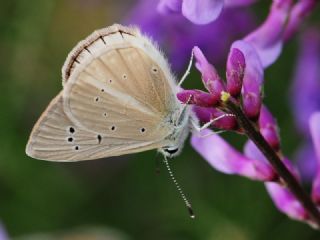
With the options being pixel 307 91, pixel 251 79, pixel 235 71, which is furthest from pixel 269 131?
pixel 307 91

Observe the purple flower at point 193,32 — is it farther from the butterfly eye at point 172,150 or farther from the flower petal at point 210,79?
the flower petal at point 210,79

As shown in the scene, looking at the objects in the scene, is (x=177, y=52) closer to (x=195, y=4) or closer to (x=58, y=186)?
(x=58, y=186)

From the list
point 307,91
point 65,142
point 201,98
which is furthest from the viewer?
point 307,91

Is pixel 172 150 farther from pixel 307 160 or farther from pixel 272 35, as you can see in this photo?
pixel 307 160

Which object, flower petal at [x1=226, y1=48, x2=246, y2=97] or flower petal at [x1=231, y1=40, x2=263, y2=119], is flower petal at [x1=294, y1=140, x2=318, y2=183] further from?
flower petal at [x1=226, y1=48, x2=246, y2=97]

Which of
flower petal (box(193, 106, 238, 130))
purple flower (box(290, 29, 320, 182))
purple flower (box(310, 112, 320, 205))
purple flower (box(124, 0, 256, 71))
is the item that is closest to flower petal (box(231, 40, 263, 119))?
flower petal (box(193, 106, 238, 130))

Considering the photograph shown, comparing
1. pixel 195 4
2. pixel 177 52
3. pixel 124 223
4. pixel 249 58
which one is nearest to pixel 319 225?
pixel 249 58
